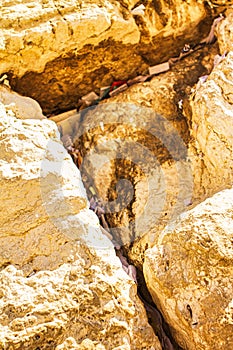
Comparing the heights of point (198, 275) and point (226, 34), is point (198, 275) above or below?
below

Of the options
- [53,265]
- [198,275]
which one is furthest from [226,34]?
[53,265]

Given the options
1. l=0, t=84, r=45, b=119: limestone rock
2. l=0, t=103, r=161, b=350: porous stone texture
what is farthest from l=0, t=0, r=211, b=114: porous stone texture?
l=0, t=103, r=161, b=350: porous stone texture

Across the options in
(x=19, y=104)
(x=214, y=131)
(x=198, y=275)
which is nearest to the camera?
→ (x=198, y=275)

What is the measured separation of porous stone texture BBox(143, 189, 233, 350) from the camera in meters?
1.06

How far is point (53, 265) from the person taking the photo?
1.20m

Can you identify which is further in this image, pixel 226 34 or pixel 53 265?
pixel 226 34

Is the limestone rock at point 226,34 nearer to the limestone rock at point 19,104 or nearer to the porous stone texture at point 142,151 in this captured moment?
the porous stone texture at point 142,151

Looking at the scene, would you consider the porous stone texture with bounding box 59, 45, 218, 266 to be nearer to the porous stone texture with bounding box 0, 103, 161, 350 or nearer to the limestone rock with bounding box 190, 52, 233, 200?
the limestone rock with bounding box 190, 52, 233, 200

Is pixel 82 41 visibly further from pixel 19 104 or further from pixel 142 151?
pixel 142 151

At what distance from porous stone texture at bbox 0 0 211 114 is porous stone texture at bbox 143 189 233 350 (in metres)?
0.79

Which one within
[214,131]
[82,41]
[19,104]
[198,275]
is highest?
[82,41]

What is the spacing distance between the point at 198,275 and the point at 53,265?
0.45 metres

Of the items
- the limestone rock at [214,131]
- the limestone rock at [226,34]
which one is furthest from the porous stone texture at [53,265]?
the limestone rock at [226,34]

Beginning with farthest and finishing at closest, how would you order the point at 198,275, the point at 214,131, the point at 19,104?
the point at 19,104, the point at 214,131, the point at 198,275
